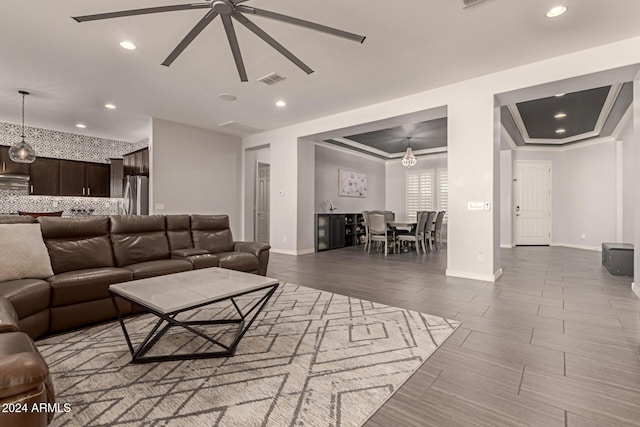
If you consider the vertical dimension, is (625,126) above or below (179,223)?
above

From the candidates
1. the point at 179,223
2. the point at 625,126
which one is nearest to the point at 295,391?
the point at 179,223

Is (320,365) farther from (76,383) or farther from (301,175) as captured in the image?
(301,175)

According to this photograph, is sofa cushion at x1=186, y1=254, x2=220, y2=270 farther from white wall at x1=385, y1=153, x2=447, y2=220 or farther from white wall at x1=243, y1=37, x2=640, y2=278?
white wall at x1=385, y1=153, x2=447, y2=220

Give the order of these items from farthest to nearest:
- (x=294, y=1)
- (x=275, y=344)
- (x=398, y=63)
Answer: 1. (x=398, y=63)
2. (x=294, y=1)
3. (x=275, y=344)

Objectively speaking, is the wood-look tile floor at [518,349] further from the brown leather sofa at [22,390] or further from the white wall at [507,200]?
the white wall at [507,200]

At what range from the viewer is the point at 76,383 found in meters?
1.64

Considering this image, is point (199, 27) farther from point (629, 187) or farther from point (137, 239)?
point (629, 187)

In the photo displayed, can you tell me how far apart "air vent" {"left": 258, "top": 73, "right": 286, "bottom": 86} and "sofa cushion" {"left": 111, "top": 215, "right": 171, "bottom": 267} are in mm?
2349

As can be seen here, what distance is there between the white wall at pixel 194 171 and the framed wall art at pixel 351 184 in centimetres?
281

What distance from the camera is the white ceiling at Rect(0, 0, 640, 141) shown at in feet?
9.04

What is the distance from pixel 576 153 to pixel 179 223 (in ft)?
30.9

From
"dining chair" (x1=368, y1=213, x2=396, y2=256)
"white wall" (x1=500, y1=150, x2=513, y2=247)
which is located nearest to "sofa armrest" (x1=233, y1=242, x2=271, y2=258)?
"dining chair" (x1=368, y1=213, x2=396, y2=256)

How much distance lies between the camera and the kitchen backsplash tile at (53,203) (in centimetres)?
616

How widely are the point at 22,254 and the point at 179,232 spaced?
1513mm
